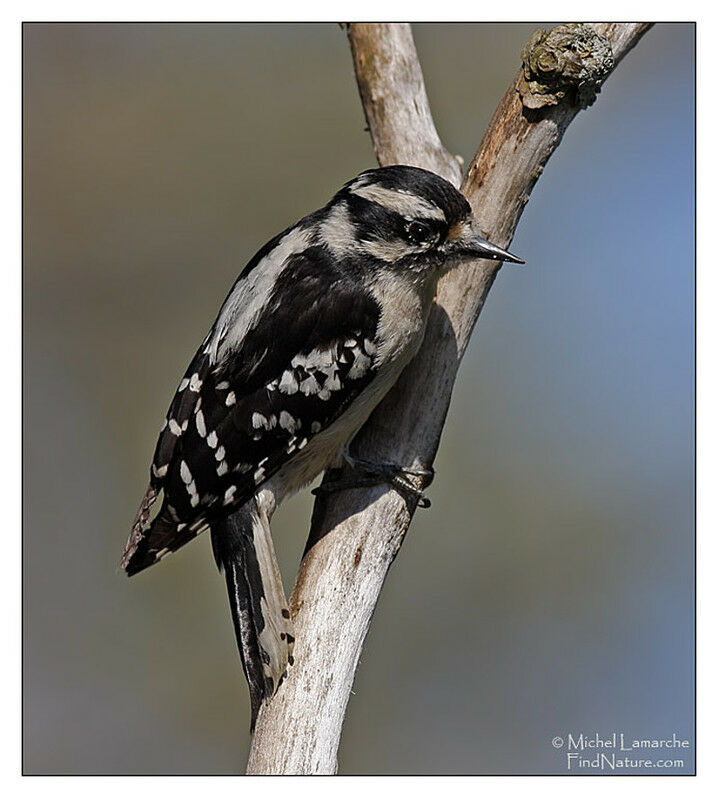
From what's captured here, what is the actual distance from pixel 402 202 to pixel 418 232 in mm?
92

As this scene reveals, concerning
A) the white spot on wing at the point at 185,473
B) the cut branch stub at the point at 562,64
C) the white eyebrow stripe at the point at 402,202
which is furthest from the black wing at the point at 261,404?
the cut branch stub at the point at 562,64

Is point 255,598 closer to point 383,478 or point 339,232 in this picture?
point 383,478

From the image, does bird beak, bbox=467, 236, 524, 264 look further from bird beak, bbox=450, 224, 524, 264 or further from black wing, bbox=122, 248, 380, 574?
black wing, bbox=122, 248, 380, 574

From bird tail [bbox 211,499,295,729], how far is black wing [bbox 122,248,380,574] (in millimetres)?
80

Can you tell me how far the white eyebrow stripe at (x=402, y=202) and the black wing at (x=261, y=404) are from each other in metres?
0.26

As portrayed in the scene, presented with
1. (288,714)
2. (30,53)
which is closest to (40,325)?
(30,53)

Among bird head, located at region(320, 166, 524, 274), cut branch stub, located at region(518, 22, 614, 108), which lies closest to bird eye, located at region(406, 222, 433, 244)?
bird head, located at region(320, 166, 524, 274)

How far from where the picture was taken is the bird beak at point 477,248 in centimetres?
262

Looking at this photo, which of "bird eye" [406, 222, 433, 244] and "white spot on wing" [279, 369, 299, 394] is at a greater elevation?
"bird eye" [406, 222, 433, 244]

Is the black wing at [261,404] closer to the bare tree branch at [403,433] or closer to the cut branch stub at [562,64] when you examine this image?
the bare tree branch at [403,433]

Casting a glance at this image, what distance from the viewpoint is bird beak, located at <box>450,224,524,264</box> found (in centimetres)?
262

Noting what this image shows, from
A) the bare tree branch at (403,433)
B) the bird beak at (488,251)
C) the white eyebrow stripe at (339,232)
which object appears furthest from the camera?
the white eyebrow stripe at (339,232)

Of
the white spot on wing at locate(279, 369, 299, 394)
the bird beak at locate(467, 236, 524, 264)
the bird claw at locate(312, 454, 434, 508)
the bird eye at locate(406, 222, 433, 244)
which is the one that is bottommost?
the bird claw at locate(312, 454, 434, 508)

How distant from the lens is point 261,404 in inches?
104
